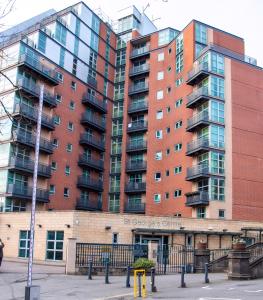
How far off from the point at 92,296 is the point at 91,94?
161 ft

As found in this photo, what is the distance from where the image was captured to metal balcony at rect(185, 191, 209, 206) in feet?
161

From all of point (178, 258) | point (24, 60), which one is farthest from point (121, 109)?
point (178, 258)

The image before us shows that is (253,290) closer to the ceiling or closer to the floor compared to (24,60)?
closer to the floor

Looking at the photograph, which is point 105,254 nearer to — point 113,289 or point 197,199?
point 113,289

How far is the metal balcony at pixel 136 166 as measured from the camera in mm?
61506

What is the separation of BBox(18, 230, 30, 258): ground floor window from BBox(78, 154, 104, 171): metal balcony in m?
19.5

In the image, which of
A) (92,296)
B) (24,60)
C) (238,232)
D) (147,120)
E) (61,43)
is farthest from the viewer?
(147,120)

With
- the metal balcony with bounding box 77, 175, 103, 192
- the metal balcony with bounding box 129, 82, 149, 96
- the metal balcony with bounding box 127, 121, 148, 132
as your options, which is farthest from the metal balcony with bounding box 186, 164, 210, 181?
the metal balcony with bounding box 129, 82, 149, 96

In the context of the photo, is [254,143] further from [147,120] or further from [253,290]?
[253,290]

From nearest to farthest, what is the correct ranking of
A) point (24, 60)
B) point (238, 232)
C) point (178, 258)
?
point (178, 258)
point (238, 232)
point (24, 60)

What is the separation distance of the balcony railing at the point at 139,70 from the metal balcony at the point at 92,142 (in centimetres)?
1134

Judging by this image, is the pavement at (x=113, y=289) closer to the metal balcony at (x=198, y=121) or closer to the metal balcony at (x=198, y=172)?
the metal balcony at (x=198, y=172)

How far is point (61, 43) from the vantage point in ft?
194

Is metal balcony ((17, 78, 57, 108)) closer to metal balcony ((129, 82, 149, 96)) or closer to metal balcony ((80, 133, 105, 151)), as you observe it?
metal balcony ((80, 133, 105, 151))
